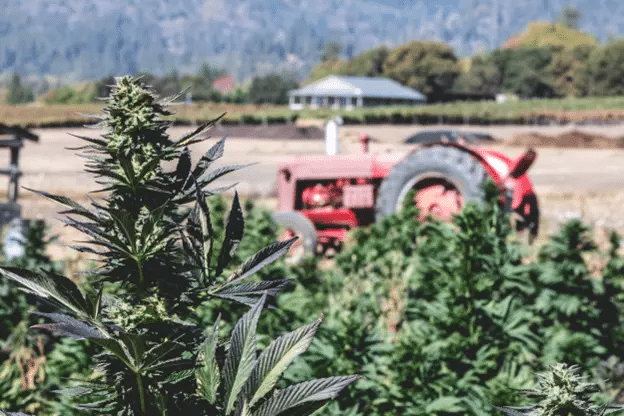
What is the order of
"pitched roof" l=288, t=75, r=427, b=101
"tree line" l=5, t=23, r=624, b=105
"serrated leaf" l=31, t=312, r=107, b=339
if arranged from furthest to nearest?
"pitched roof" l=288, t=75, r=427, b=101 < "tree line" l=5, t=23, r=624, b=105 < "serrated leaf" l=31, t=312, r=107, b=339

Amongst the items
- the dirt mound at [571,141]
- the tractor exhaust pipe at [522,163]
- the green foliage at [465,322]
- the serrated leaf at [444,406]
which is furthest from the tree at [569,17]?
the serrated leaf at [444,406]

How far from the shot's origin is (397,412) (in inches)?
171

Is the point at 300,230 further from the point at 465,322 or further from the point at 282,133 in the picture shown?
the point at 282,133

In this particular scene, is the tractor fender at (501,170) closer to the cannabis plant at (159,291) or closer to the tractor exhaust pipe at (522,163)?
the tractor exhaust pipe at (522,163)

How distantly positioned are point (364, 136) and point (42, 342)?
21.3ft

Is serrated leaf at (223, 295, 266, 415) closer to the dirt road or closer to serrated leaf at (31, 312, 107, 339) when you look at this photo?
serrated leaf at (31, 312, 107, 339)

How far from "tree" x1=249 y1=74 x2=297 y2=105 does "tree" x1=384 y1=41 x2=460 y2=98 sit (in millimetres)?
15664

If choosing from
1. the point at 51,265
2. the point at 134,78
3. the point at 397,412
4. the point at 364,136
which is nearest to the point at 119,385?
the point at 134,78

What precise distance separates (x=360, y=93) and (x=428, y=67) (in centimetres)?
1040

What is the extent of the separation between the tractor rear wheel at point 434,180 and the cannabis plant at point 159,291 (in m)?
8.79

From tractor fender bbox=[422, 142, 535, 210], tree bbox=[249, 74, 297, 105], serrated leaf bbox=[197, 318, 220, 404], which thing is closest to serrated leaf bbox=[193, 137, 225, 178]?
serrated leaf bbox=[197, 318, 220, 404]

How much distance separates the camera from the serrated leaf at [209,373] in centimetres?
139

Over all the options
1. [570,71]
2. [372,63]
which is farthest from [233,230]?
[372,63]

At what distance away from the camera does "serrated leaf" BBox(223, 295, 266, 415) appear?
52.4 inches
